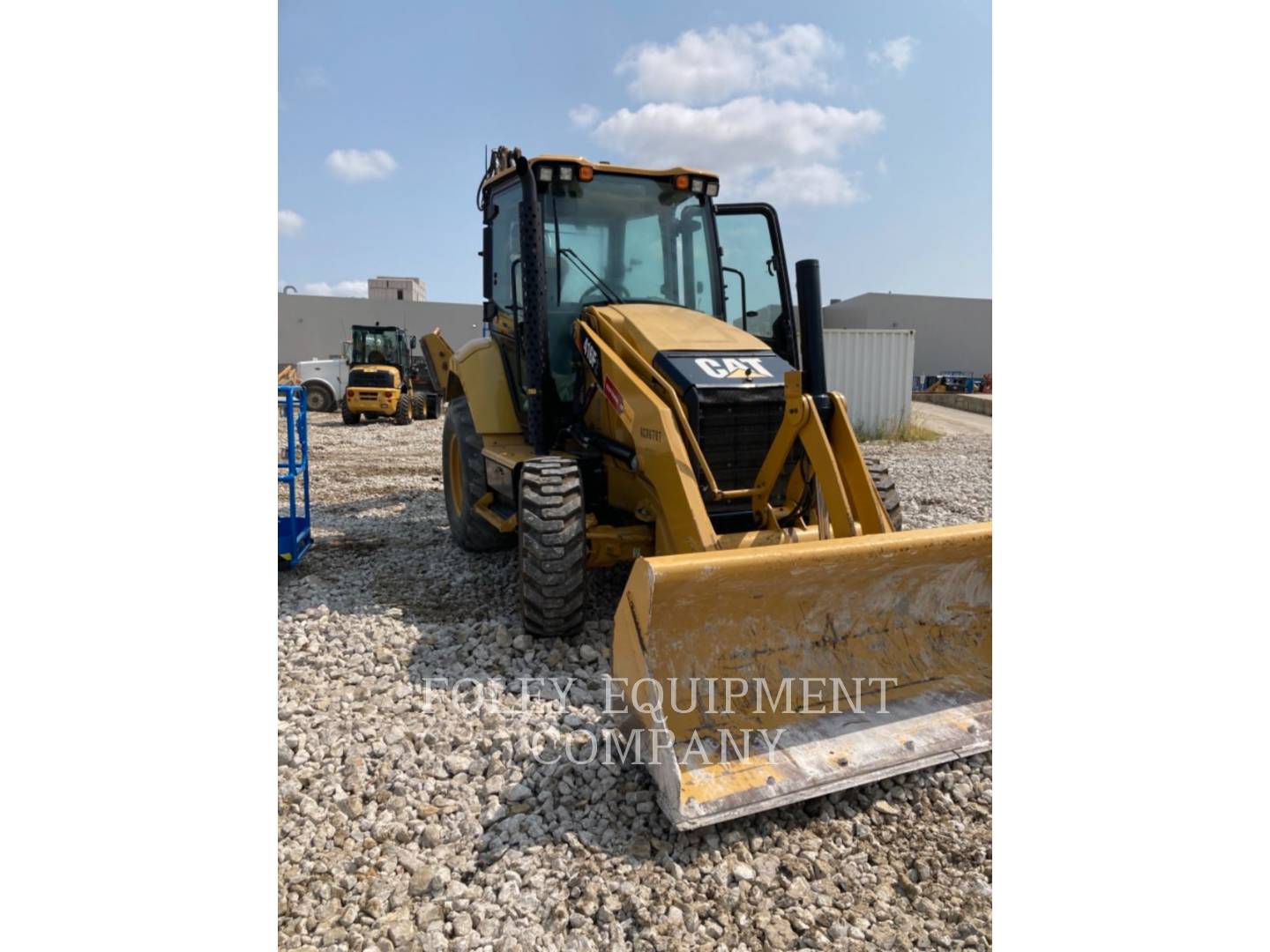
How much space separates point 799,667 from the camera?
3.15 metres

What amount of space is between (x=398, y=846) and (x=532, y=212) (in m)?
3.42

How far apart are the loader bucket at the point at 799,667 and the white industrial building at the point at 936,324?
37414 mm

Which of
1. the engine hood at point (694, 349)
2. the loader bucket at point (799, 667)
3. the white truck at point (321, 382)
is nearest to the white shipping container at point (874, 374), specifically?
the engine hood at point (694, 349)

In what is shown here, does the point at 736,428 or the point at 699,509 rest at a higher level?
the point at 736,428

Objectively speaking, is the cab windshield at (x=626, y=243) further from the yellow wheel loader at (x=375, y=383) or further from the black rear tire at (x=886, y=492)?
the yellow wheel loader at (x=375, y=383)

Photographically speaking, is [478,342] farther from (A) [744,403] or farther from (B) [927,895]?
(B) [927,895]

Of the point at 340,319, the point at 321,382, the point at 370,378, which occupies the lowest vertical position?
the point at 370,378

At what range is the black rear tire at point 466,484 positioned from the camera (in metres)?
5.67

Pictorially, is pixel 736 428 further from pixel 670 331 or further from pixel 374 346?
pixel 374 346

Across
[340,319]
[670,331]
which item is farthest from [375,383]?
[340,319]

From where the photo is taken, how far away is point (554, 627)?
13.4ft

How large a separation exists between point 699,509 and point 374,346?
18484mm

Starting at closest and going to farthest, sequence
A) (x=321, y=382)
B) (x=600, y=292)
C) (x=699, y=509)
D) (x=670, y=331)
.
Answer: (x=699, y=509), (x=670, y=331), (x=600, y=292), (x=321, y=382)

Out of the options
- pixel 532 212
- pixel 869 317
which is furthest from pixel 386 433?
pixel 869 317
